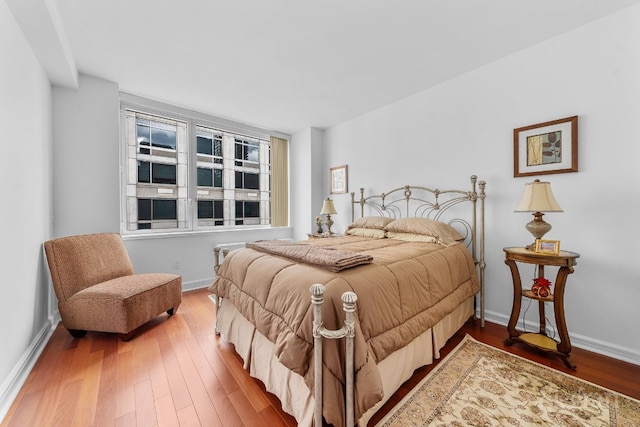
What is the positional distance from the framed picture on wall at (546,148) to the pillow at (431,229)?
2.59 ft

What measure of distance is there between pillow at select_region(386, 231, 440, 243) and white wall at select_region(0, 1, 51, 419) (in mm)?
3147

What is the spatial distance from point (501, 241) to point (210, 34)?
3.31 m

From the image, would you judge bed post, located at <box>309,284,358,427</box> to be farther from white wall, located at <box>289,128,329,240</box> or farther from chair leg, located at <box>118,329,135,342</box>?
white wall, located at <box>289,128,329,240</box>

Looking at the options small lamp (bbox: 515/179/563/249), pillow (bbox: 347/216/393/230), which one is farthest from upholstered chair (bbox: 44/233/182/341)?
small lamp (bbox: 515/179/563/249)

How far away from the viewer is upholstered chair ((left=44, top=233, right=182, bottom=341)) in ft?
7.06

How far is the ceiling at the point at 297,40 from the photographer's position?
1.90 metres

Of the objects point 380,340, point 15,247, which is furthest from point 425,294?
point 15,247

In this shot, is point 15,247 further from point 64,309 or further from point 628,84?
point 628,84

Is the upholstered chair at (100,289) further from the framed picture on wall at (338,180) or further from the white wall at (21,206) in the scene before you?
the framed picture on wall at (338,180)

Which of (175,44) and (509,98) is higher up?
→ (175,44)

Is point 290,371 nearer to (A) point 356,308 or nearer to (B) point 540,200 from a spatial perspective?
(A) point 356,308

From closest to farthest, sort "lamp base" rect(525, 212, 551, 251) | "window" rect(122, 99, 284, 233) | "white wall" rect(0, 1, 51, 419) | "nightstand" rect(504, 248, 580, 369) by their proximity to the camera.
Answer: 1. "white wall" rect(0, 1, 51, 419)
2. "nightstand" rect(504, 248, 580, 369)
3. "lamp base" rect(525, 212, 551, 251)
4. "window" rect(122, 99, 284, 233)

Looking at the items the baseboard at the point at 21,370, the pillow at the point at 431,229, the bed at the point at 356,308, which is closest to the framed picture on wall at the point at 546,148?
the bed at the point at 356,308

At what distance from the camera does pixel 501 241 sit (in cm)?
258
